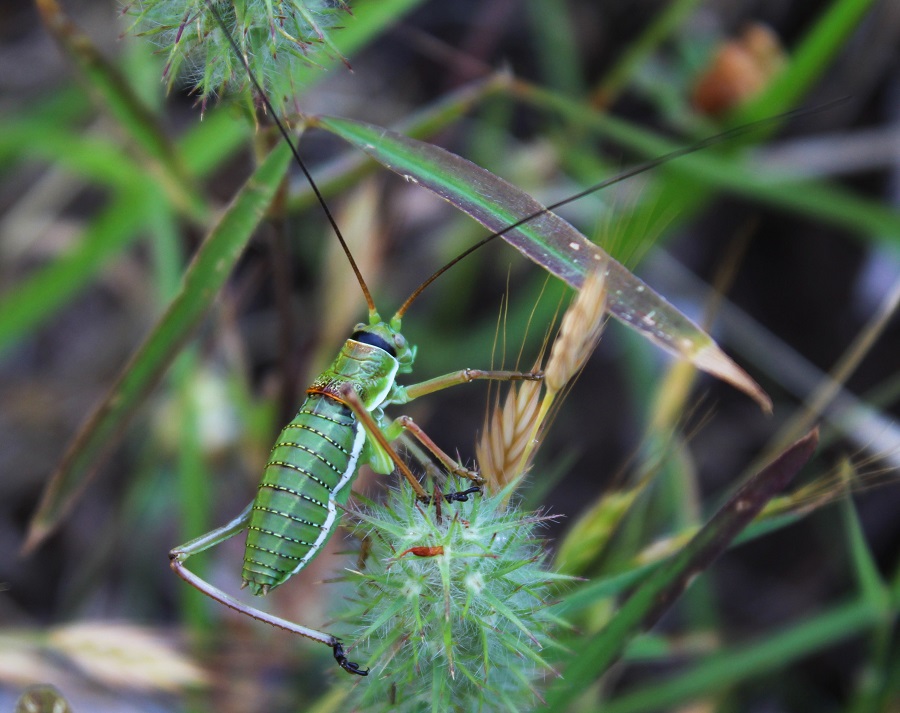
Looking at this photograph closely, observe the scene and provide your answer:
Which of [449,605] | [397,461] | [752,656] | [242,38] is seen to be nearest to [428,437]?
[397,461]

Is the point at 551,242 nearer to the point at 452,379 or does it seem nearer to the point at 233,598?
the point at 452,379

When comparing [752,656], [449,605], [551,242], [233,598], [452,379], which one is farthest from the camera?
[752,656]

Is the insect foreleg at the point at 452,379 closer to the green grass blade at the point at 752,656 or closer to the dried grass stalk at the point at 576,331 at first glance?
the dried grass stalk at the point at 576,331

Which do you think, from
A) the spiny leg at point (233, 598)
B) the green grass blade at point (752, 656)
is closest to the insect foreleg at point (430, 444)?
the spiny leg at point (233, 598)

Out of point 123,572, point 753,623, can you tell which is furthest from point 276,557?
point 753,623

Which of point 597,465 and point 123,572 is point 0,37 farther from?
point 597,465

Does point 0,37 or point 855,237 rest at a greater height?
point 0,37

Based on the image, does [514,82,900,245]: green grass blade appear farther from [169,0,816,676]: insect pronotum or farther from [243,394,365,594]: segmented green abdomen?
[243,394,365,594]: segmented green abdomen

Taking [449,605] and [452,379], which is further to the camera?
[452,379]

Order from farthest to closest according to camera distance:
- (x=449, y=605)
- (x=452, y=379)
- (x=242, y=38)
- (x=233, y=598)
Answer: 1. (x=452, y=379)
2. (x=233, y=598)
3. (x=242, y=38)
4. (x=449, y=605)
